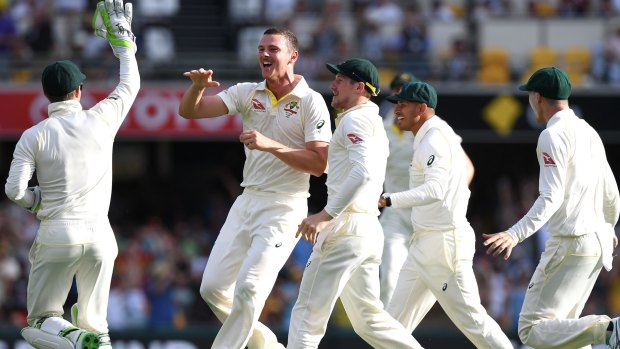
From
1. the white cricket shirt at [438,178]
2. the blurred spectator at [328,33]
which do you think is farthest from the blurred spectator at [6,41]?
the white cricket shirt at [438,178]

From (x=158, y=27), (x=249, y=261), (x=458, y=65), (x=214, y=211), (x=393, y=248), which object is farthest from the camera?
(x=158, y=27)

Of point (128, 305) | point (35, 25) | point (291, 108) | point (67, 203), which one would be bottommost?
point (128, 305)

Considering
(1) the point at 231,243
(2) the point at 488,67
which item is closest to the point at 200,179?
(2) the point at 488,67

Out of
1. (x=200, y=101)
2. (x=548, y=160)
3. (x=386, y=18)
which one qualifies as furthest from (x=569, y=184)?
(x=386, y=18)

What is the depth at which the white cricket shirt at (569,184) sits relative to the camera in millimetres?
8406

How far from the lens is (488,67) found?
64.2 ft

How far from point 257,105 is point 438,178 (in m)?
1.43

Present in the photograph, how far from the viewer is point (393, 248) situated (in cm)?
1061

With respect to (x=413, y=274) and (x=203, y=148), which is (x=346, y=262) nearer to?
(x=413, y=274)

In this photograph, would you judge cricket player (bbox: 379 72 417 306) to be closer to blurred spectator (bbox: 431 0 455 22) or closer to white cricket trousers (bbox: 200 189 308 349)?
white cricket trousers (bbox: 200 189 308 349)

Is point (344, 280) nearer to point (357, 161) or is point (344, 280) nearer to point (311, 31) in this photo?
point (357, 161)

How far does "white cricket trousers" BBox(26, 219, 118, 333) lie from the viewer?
28.4 ft

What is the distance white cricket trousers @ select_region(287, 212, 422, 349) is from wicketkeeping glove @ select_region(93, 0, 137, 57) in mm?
1985

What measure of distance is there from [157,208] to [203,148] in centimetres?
152
